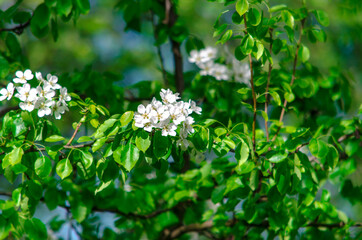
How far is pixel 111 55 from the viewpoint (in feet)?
23.4

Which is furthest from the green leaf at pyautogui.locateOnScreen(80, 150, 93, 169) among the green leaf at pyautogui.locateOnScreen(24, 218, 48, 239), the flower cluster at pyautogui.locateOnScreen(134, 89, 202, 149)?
the green leaf at pyautogui.locateOnScreen(24, 218, 48, 239)

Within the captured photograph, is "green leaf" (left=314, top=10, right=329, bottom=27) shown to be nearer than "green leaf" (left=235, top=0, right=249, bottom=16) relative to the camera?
No

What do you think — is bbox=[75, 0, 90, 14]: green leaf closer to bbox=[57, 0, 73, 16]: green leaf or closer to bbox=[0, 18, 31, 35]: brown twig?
bbox=[57, 0, 73, 16]: green leaf

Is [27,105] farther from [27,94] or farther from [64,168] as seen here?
[64,168]

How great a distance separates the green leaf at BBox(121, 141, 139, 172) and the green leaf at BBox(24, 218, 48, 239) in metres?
0.53

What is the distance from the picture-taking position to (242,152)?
1.43 m

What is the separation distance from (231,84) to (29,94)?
1.17 metres

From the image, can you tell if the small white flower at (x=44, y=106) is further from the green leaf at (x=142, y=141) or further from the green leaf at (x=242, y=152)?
the green leaf at (x=242, y=152)

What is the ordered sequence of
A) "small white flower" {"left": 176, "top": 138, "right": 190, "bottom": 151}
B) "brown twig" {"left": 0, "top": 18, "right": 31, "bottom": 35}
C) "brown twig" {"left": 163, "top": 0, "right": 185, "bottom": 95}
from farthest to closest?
"brown twig" {"left": 163, "top": 0, "right": 185, "bottom": 95}, "brown twig" {"left": 0, "top": 18, "right": 31, "bottom": 35}, "small white flower" {"left": 176, "top": 138, "right": 190, "bottom": 151}

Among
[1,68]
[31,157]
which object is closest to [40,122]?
[31,157]

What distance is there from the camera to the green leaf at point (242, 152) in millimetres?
1425

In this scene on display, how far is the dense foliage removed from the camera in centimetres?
142

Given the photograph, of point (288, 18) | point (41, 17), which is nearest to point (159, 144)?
point (288, 18)

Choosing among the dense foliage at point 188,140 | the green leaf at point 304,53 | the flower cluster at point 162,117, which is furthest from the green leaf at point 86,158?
the green leaf at point 304,53
